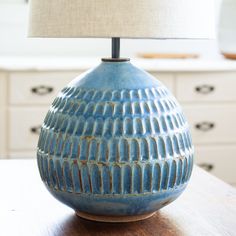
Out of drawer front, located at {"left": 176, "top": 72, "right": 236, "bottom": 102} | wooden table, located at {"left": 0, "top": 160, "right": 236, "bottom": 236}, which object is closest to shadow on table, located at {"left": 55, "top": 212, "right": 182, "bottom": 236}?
wooden table, located at {"left": 0, "top": 160, "right": 236, "bottom": 236}

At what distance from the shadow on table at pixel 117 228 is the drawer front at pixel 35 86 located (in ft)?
4.84

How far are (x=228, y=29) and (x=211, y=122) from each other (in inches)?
18.0

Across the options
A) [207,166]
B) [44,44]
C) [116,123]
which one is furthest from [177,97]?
[116,123]

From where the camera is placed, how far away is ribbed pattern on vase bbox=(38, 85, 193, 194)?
896 mm

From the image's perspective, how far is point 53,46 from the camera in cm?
291

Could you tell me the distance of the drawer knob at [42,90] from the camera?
95.8 inches

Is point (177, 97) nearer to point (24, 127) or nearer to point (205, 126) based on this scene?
point (205, 126)

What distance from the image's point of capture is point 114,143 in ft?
2.93

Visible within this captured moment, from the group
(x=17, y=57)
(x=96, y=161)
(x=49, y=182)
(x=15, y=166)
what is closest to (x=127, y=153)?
(x=96, y=161)

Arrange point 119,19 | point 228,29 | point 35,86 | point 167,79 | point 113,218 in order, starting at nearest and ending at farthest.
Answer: point 119,19
point 113,218
point 35,86
point 167,79
point 228,29

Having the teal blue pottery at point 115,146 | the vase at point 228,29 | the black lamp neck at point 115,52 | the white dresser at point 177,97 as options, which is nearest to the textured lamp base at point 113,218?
the teal blue pottery at point 115,146

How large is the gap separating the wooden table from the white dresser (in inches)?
47.5

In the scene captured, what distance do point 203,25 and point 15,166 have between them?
0.65 meters

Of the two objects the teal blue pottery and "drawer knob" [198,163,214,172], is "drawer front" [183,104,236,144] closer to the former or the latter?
"drawer knob" [198,163,214,172]
